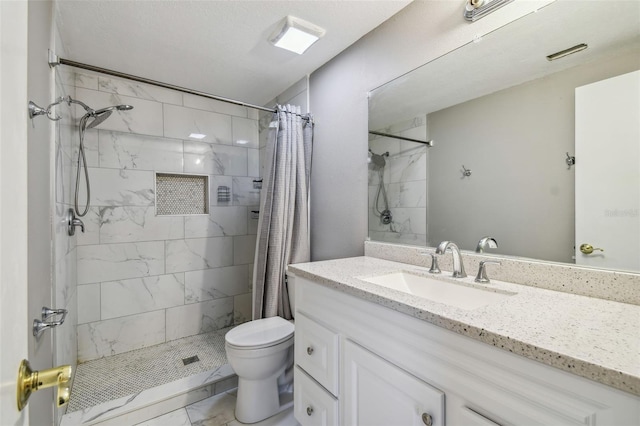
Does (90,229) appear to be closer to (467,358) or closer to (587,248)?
(467,358)

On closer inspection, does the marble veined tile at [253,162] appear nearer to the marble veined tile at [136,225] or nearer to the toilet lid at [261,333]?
the marble veined tile at [136,225]

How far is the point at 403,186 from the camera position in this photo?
1.64m

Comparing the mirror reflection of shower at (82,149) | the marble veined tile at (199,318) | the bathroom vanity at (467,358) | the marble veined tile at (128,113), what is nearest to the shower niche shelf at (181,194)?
the marble veined tile at (128,113)

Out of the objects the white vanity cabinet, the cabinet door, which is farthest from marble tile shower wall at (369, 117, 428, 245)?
the cabinet door

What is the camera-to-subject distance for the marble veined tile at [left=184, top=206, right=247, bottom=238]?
2668 mm

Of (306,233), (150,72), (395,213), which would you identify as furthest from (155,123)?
(395,213)

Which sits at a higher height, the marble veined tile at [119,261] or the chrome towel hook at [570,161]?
the chrome towel hook at [570,161]

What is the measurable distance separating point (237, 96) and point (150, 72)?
2.38ft

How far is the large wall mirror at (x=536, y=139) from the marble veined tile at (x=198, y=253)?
74.1 inches

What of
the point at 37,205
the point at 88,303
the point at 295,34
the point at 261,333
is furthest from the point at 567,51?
the point at 88,303

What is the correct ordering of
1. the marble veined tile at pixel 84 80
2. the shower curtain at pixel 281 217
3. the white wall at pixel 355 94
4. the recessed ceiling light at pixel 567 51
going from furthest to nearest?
the marble veined tile at pixel 84 80, the shower curtain at pixel 281 217, the white wall at pixel 355 94, the recessed ceiling light at pixel 567 51

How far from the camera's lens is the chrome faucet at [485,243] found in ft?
3.95

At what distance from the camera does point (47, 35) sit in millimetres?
1205

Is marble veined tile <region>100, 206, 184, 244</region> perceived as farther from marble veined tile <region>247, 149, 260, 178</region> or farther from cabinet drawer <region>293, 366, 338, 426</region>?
cabinet drawer <region>293, 366, 338, 426</region>
